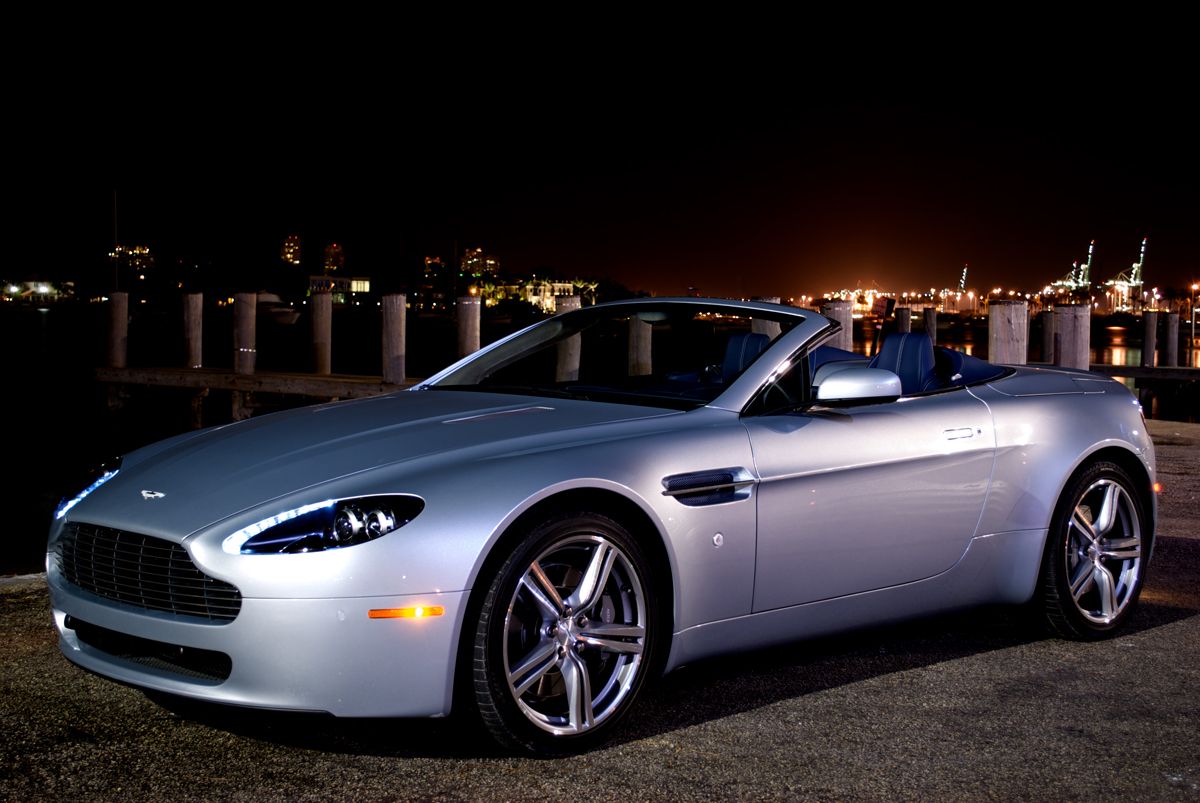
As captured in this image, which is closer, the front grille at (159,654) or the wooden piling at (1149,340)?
the front grille at (159,654)

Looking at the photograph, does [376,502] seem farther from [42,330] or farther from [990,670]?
[42,330]

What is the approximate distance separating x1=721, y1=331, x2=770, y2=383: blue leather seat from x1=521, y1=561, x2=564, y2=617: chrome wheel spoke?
1.56 metres

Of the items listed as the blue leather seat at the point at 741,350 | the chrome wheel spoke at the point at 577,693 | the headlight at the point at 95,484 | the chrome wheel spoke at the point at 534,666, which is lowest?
the chrome wheel spoke at the point at 577,693

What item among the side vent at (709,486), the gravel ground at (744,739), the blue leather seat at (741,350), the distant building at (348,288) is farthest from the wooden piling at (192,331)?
the distant building at (348,288)

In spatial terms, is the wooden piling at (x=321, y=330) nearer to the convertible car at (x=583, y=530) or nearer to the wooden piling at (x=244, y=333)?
the wooden piling at (x=244, y=333)

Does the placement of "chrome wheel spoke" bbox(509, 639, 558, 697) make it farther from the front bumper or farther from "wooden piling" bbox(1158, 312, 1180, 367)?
"wooden piling" bbox(1158, 312, 1180, 367)

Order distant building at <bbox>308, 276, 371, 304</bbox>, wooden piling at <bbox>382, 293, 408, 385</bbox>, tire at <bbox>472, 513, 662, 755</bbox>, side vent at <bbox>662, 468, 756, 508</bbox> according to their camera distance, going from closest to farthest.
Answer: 1. tire at <bbox>472, 513, 662, 755</bbox>
2. side vent at <bbox>662, 468, 756, 508</bbox>
3. wooden piling at <bbox>382, 293, 408, 385</bbox>
4. distant building at <bbox>308, 276, 371, 304</bbox>

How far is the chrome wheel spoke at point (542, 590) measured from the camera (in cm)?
380

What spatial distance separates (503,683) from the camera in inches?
146

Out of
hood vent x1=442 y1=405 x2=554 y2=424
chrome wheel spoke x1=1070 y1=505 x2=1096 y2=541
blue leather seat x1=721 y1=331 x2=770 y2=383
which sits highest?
blue leather seat x1=721 y1=331 x2=770 y2=383

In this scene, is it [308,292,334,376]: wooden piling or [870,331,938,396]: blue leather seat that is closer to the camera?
[870,331,938,396]: blue leather seat

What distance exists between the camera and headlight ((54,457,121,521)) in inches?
167

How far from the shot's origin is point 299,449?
412cm

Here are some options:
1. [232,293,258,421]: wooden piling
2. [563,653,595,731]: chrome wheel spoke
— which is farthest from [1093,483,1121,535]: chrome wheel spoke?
[232,293,258,421]: wooden piling
